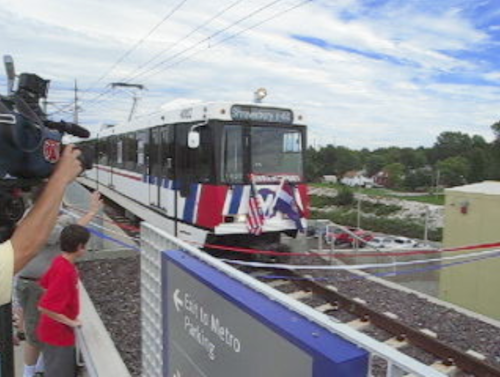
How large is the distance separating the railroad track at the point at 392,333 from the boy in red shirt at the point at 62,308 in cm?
242

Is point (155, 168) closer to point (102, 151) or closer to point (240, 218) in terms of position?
point (240, 218)

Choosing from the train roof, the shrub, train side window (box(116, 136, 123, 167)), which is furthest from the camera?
the shrub

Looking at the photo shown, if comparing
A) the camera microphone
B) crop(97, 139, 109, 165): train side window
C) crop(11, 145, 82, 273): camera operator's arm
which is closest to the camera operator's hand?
crop(11, 145, 82, 273): camera operator's arm

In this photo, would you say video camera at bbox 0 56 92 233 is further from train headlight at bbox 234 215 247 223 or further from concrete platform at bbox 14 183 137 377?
train headlight at bbox 234 215 247 223

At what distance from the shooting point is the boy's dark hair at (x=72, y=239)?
12.3 ft

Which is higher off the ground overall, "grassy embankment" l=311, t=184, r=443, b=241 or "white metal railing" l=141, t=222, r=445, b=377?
"white metal railing" l=141, t=222, r=445, b=377

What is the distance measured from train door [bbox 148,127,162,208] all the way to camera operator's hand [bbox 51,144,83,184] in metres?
8.93

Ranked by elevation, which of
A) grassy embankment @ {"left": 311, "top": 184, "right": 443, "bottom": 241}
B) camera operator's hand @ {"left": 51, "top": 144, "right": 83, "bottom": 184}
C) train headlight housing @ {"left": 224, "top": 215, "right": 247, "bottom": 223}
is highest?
camera operator's hand @ {"left": 51, "top": 144, "right": 83, "bottom": 184}

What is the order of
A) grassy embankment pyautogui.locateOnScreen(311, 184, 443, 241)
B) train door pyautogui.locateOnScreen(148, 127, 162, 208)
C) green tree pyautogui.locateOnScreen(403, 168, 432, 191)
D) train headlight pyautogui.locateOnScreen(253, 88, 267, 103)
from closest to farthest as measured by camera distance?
1. train headlight pyautogui.locateOnScreen(253, 88, 267, 103)
2. train door pyautogui.locateOnScreen(148, 127, 162, 208)
3. grassy embankment pyautogui.locateOnScreen(311, 184, 443, 241)
4. green tree pyautogui.locateOnScreen(403, 168, 432, 191)

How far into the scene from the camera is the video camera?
172 centimetres

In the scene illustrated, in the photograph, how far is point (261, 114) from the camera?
923cm

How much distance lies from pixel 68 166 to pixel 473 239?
24.0 ft

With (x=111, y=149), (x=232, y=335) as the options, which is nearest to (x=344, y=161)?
(x=111, y=149)

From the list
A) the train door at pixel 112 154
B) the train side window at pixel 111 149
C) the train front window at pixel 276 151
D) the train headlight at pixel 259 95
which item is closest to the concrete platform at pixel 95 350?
the train front window at pixel 276 151
